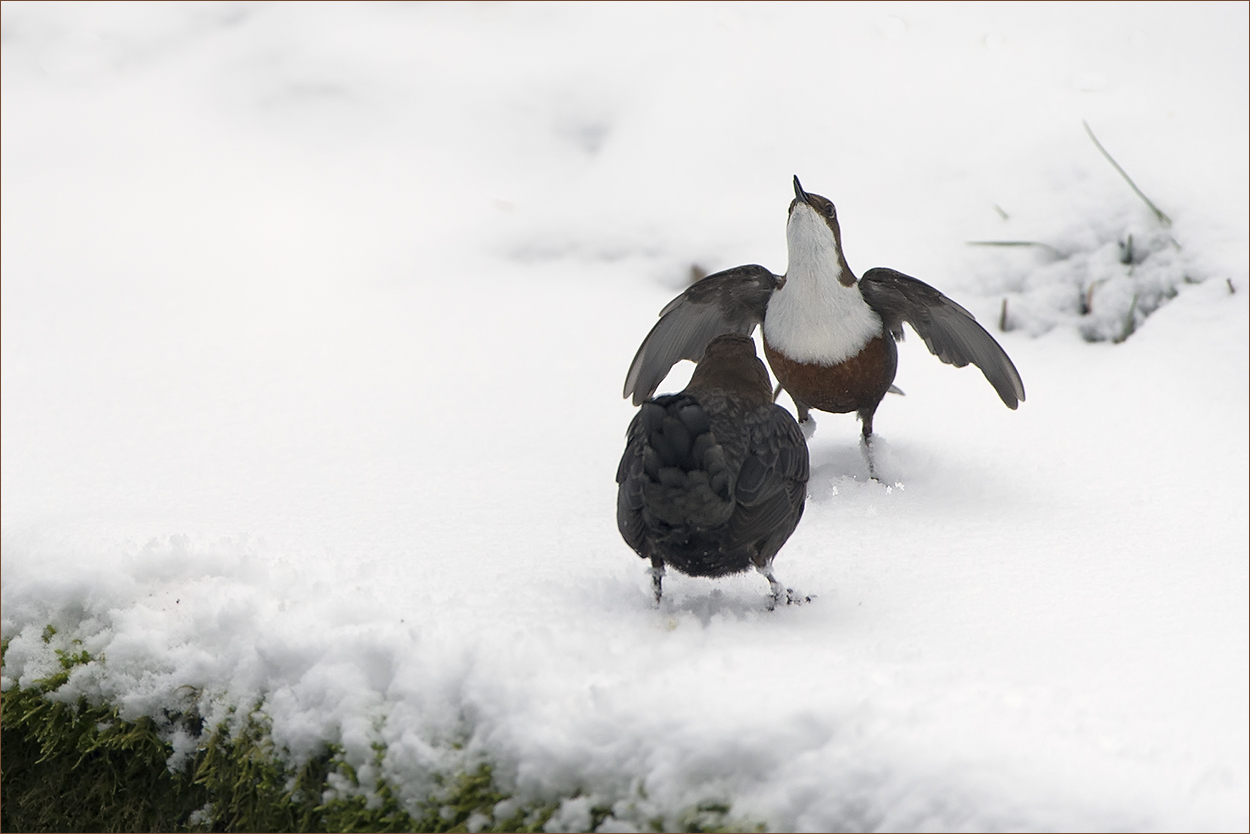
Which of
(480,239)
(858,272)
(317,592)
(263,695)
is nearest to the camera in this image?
(263,695)

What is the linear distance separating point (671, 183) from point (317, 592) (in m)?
3.68

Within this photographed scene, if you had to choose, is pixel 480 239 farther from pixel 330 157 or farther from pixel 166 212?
pixel 166 212

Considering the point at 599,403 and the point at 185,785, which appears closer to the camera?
the point at 185,785

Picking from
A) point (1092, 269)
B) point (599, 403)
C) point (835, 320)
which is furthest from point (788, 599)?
point (1092, 269)

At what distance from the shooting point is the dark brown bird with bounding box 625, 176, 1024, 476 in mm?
3033

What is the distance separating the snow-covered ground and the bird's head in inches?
24.3

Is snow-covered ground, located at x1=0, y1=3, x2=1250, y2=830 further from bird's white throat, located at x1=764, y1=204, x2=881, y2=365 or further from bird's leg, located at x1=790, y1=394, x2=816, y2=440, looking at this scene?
bird's white throat, located at x1=764, y1=204, x2=881, y2=365

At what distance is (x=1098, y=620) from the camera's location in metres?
2.14

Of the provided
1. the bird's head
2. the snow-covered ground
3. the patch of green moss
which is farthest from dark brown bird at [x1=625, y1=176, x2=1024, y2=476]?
the patch of green moss

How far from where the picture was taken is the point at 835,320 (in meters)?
3.04

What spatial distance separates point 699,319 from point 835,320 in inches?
17.6

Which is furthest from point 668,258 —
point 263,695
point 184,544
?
point 263,695

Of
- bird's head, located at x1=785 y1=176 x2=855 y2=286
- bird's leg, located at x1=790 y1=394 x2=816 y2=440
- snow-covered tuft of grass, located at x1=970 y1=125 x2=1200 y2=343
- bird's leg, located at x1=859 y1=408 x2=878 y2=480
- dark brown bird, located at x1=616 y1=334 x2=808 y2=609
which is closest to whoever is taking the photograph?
dark brown bird, located at x1=616 y1=334 x2=808 y2=609

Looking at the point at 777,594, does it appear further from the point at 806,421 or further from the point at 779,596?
the point at 806,421
